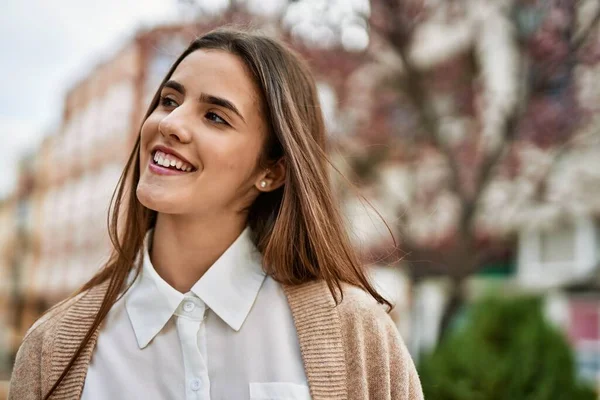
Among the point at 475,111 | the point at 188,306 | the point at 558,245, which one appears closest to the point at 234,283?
the point at 188,306

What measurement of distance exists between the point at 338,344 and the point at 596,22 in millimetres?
4396

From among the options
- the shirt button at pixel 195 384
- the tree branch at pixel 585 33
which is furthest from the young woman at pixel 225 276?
the tree branch at pixel 585 33

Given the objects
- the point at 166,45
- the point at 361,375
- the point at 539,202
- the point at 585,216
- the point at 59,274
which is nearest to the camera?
the point at 361,375

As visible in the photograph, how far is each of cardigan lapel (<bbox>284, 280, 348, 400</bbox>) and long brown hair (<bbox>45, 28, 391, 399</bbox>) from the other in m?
0.05

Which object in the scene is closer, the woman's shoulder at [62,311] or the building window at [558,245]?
the woman's shoulder at [62,311]

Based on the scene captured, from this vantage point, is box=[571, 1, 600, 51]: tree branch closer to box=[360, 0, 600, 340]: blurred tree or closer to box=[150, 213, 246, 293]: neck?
box=[360, 0, 600, 340]: blurred tree

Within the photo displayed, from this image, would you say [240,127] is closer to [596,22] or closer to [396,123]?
[596,22]

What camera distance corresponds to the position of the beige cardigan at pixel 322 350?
177cm

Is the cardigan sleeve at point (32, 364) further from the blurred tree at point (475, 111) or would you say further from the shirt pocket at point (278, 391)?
the blurred tree at point (475, 111)

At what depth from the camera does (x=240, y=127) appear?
196cm

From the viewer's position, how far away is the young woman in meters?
1.79

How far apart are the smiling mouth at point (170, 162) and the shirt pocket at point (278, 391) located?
60 cm

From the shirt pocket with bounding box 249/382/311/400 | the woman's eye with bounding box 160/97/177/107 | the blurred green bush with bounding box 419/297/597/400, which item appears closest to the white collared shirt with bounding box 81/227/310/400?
the shirt pocket with bounding box 249/382/311/400

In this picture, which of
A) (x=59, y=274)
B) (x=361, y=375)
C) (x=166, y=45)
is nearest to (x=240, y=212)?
(x=361, y=375)
